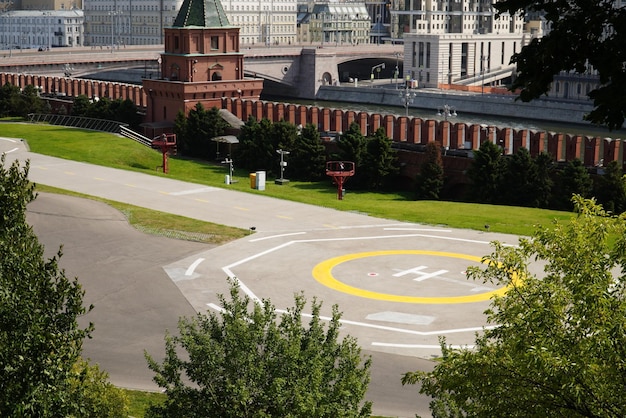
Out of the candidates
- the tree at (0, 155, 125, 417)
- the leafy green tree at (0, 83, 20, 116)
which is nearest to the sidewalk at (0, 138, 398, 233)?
the leafy green tree at (0, 83, 20, 116)

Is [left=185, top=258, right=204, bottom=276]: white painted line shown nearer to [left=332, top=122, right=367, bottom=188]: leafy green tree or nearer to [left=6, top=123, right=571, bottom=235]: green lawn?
[left=6, top=123, right=571, bottom=235]: green lawn

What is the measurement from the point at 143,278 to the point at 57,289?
88.3ft

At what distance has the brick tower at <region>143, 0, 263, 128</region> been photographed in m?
97.1

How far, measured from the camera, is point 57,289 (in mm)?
18922

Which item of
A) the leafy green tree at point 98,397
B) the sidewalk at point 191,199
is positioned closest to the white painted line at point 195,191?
the sidewalk at point 191,199

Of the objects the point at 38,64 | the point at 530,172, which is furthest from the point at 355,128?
the point at 38,64

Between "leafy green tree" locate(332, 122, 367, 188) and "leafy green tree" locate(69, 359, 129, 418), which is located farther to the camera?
"leafy green tree" locate(332, 122, 367, 188)

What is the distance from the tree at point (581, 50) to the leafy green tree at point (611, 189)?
158 ft

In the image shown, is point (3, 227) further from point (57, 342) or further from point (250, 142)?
point (250, 142)

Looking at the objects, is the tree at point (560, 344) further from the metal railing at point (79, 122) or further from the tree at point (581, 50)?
the metal railing at point (79, 122)

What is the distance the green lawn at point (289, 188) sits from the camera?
59.7 meters

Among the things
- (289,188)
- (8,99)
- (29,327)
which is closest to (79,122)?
(8,99)

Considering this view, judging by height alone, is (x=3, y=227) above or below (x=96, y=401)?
above

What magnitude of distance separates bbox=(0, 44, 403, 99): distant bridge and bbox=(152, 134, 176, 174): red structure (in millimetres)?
44657
